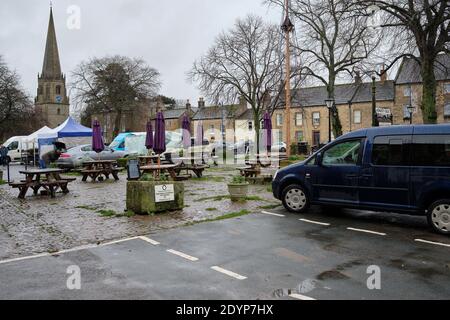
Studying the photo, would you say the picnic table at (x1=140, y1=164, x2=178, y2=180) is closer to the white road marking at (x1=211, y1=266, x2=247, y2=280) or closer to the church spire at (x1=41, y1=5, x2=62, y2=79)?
the white road marking at (x1=211, y1=266, x2=247, y2=280)

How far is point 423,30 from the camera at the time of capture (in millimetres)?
18812

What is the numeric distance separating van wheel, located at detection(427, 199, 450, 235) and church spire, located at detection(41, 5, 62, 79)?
3386 inches

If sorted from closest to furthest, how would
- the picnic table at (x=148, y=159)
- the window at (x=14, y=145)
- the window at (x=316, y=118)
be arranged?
the picnic table at (x=148, y=159), the window at (x=14, y=145), the window at (x=316, y=118)

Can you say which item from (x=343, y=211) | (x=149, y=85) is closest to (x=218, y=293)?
(x=343, y=211)

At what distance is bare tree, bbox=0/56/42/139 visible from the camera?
52906 millimetres

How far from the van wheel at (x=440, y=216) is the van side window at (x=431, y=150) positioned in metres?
0.74

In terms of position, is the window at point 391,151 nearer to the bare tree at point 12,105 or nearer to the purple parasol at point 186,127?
the purple parasol at point 186,127

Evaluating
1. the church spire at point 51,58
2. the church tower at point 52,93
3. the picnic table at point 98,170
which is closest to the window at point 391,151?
the picnic table at point 98,170

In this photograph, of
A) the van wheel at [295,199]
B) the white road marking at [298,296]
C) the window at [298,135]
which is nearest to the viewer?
the white road marking at [298,296]

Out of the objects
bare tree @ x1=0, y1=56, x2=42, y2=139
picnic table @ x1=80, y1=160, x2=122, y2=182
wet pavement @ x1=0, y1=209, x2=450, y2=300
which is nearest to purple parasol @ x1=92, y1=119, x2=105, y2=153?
picnic table @ x1=80, y1=160, x2=122, y2=182

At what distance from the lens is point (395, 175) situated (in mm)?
8609

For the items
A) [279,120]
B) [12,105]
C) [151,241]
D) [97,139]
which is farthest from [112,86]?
[151,241]

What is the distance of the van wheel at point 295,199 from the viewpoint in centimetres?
1020
